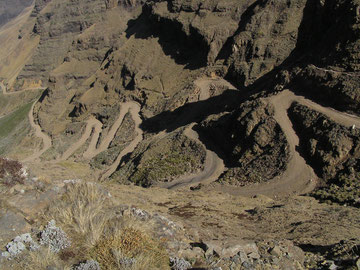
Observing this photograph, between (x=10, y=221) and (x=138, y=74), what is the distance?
5487 cm

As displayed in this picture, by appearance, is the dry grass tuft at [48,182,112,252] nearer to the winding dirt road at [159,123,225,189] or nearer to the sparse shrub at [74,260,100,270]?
the sparse shrub at [74,260,100,270]

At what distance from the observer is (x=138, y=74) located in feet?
198

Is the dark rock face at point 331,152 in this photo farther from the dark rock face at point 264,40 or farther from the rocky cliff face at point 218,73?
the dark rock face at point 264,40

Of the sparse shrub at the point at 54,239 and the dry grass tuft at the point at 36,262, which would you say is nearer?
the dry grass tuft at the point at 36,262

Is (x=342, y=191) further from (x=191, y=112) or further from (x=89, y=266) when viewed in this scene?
(x=191, y=112)

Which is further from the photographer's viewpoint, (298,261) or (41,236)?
(298,261)

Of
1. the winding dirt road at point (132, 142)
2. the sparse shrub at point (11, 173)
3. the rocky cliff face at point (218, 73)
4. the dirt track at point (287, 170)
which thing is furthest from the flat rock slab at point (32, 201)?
the winding dirt road at point (132, 142)

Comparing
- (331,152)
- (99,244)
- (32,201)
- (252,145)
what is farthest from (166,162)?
(99,244)

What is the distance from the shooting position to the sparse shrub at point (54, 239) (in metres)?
6.72

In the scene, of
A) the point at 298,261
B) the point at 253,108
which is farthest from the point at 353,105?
the point at 298,261

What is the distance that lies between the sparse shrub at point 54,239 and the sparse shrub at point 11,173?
311 centimetres

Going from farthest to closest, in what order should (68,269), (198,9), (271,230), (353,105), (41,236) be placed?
(198,9)
(353,105)
(271,230)
(41,236)
(68,269)

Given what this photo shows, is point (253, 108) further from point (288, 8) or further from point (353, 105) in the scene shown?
point (288, 8)

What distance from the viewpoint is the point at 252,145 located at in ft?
92.4
